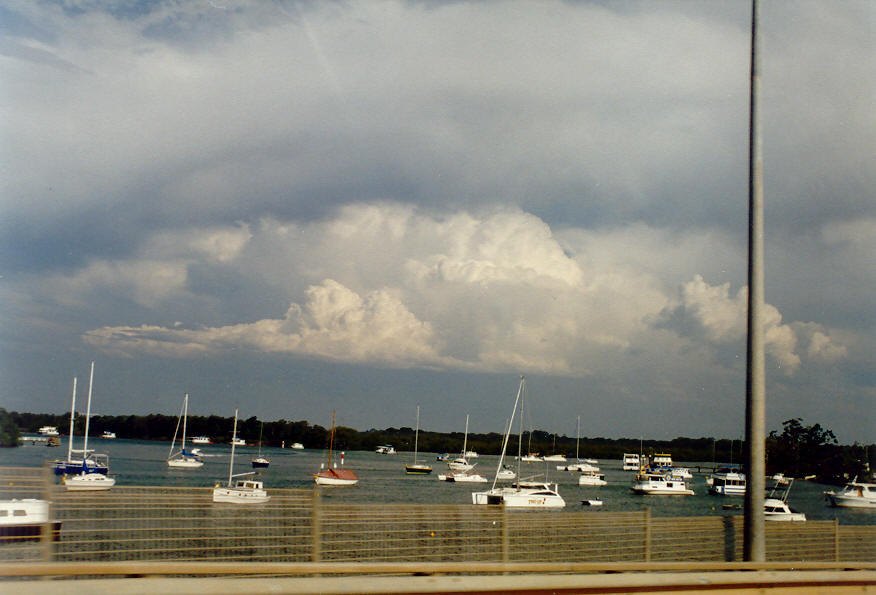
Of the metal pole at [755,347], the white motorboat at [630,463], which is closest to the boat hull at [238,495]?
the metal pole at [755,347]

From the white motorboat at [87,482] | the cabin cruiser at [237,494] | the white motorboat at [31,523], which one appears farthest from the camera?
the white motorboat at [87,482]

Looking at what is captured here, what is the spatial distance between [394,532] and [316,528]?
1934 mm

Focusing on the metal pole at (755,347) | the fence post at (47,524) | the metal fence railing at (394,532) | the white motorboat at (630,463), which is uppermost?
the metal pole at (755,347)

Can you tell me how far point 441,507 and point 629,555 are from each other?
345 cm

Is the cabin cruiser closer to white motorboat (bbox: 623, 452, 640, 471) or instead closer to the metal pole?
the metal pole

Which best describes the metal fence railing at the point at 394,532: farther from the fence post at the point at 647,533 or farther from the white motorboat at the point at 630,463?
the white motorboat at the point at 630,463

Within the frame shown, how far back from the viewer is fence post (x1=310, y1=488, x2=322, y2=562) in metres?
10.0

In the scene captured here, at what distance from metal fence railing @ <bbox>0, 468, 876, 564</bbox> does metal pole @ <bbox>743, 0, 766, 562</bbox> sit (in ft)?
5.54

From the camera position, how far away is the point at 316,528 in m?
10.1

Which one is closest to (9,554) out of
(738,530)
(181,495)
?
(181,495)

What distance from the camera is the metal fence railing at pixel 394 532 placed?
33.1ft

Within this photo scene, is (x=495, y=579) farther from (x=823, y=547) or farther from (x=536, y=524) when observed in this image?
(x=823, y=547)

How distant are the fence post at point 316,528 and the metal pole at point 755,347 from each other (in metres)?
5.60

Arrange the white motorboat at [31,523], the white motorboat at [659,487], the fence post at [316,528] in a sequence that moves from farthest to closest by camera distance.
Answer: the white motorboat at [659,487] < the fence post at [316,528] < the white motorboat at [31,523]
